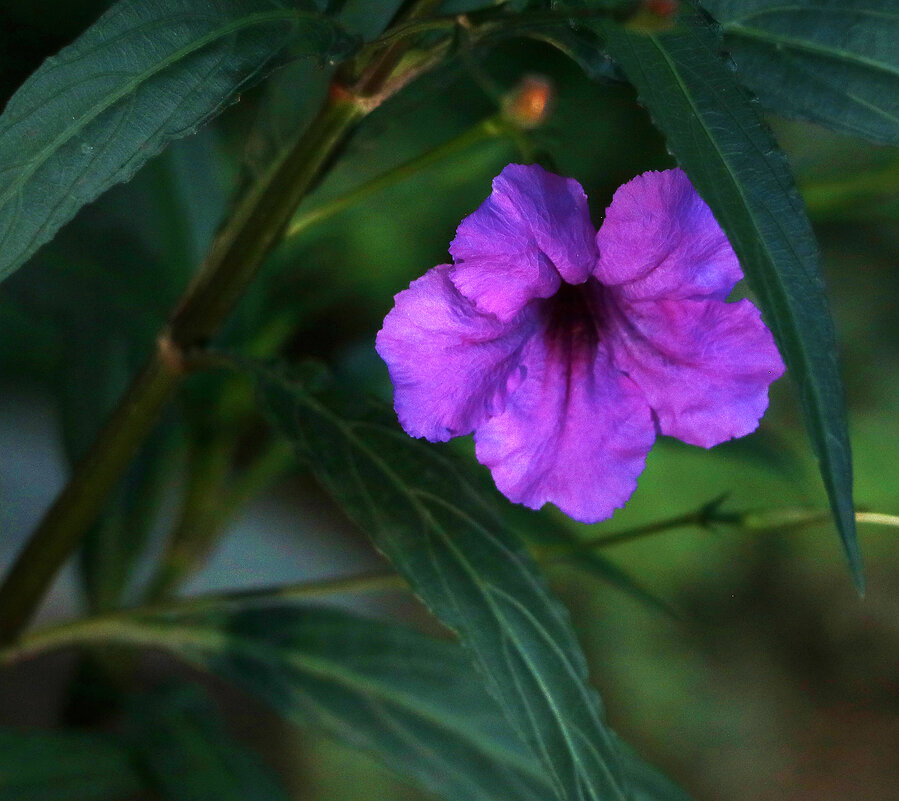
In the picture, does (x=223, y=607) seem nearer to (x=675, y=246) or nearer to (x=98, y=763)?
(x=98, y=763)

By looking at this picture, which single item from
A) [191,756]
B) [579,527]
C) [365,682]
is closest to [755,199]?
[365,682]

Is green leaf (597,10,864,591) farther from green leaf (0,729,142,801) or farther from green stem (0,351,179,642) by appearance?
green leaf (0,729,142,801)

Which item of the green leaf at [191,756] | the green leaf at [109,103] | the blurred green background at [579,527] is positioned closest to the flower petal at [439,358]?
the green leaf at [109,103]

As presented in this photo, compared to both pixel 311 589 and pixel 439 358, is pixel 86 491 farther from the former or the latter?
pixel 439 358

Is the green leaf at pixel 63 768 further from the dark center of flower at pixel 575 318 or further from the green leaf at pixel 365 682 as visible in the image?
the dark center of flower at pixel 575 318

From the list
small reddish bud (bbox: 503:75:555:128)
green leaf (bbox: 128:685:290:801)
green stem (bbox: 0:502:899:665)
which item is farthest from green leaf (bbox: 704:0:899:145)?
green leaf (bbox: 128:685:290:801)

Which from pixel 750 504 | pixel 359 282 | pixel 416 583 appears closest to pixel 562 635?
pixel 416 583
